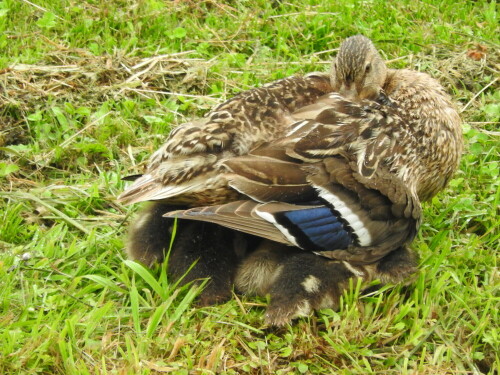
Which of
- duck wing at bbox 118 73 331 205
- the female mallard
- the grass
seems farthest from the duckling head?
the grass

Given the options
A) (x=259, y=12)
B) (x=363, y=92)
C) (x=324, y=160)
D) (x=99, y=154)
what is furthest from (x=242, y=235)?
(x=259, y=12)

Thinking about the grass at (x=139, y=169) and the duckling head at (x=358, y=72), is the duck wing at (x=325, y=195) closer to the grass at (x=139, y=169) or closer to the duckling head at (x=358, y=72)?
the grass at (x=139, y=169)

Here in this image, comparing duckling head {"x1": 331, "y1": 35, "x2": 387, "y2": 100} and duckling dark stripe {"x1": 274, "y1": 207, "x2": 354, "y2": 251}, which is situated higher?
duckling head {"x1": 331, "y1": 35, "x2": 387, "y2": 100}

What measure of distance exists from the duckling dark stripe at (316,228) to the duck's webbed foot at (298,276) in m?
0.06

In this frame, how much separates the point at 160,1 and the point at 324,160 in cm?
267

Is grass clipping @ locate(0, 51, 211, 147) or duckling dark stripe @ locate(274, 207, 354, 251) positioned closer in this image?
duckling dark stripe @ locate(274, 207, 354, 251)

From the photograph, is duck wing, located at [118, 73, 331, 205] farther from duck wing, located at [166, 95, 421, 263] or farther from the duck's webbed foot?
the duck's webbed foot

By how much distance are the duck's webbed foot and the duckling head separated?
81 cm

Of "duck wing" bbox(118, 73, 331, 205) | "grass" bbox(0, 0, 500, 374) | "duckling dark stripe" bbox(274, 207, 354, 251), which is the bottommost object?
"grass" bbox(0, 0, 500, 374)

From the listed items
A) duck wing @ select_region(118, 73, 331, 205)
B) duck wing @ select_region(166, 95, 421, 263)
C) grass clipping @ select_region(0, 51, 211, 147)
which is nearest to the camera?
duck wing @ select_region(166, 95, 421, 263)

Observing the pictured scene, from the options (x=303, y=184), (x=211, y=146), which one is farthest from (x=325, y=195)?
(x=211, y=146)

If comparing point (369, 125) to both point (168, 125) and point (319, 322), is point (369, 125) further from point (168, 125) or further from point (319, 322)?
point (168, 125)

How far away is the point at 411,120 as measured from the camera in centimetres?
335

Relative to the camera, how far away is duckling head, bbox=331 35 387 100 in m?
3.48
